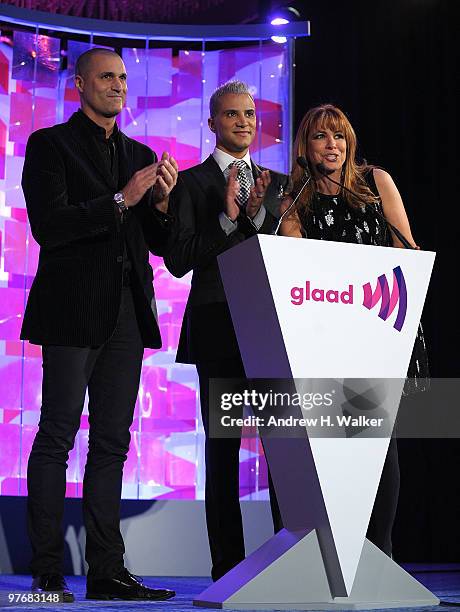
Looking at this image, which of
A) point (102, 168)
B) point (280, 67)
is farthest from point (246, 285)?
point (280, 67)

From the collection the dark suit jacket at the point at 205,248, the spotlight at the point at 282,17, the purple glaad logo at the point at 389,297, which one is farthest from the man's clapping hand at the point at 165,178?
the spotlight at the point at 282,17

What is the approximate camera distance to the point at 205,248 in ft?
8.78

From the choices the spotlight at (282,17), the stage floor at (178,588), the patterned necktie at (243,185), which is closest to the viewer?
the stage floor at (178,588)

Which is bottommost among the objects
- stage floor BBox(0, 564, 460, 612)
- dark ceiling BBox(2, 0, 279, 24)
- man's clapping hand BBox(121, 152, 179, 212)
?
stage floor BBox(0, 564, 460, 612)

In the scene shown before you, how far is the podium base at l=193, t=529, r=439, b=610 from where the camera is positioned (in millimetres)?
2061

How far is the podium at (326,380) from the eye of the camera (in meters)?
2.07

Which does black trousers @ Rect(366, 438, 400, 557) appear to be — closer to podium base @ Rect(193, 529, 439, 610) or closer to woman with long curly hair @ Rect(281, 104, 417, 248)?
podium base @ Rect(193, 529, 439, 610)

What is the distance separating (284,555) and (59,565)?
73 centimetres

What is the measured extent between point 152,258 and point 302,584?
2.11 meters

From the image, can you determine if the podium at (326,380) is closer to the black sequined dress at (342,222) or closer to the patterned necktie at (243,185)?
the black sequined dress at (342,222)

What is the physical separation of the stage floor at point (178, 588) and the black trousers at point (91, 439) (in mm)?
156

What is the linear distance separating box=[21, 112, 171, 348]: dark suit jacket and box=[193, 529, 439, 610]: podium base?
0.80m

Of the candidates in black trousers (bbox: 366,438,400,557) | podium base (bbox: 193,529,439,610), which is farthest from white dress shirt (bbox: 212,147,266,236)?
podium base (bbox: 193,529,439,610)

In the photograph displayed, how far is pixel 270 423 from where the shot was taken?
220 centimetres
